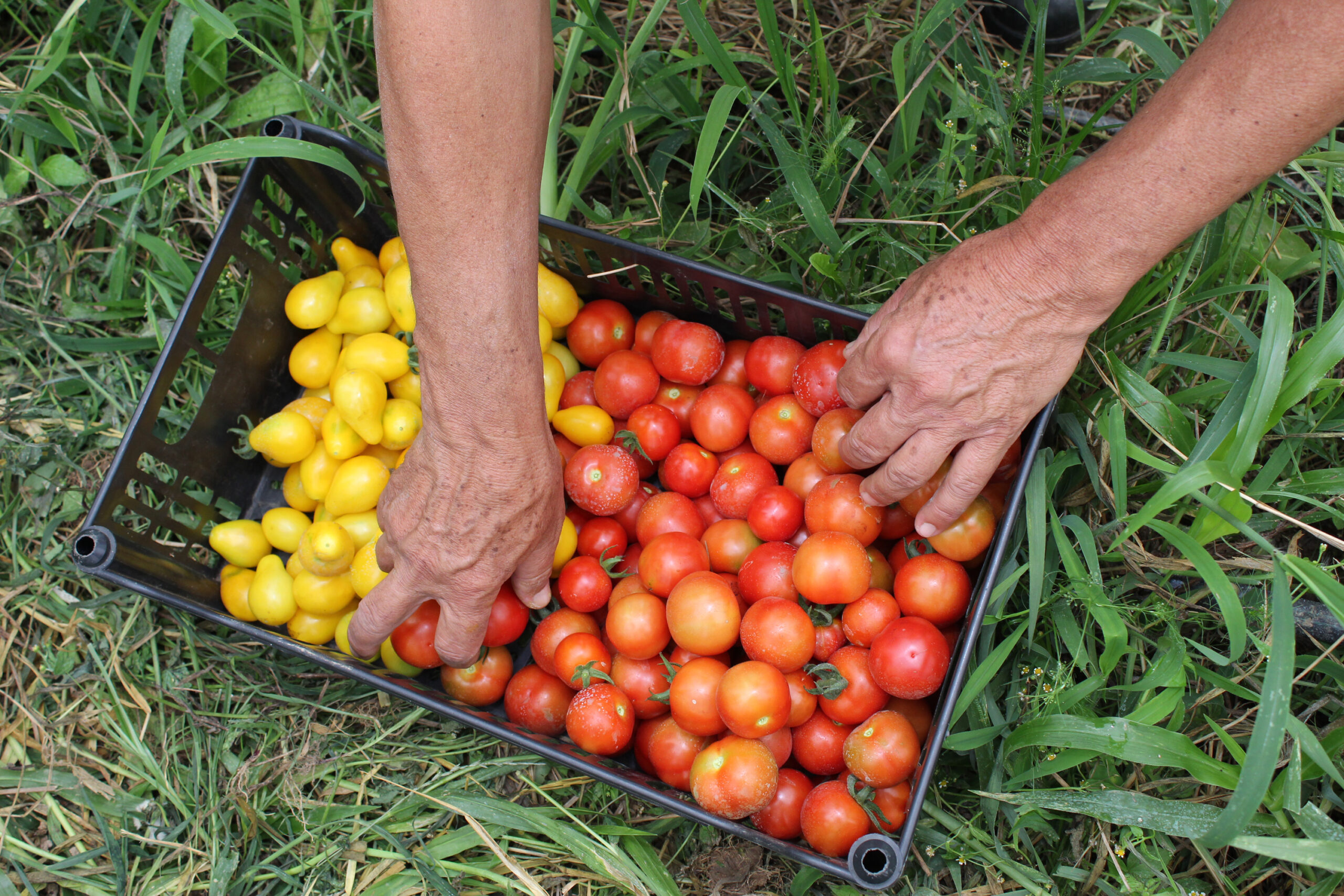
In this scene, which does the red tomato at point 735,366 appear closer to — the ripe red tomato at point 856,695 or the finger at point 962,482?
the finger at point 962,482

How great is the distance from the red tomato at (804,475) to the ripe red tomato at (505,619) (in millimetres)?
691

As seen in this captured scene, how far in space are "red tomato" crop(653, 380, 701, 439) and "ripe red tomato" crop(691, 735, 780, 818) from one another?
0.88 metres

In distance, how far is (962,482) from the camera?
177 centimetres

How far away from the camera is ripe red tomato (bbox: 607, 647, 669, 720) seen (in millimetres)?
2039

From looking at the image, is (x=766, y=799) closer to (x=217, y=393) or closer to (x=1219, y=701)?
(x=1219, y=701)

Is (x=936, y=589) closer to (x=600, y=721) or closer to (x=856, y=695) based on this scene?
(x=856, y=695)

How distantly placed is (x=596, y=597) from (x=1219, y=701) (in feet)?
4.61

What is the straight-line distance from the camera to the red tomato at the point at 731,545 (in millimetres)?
2141

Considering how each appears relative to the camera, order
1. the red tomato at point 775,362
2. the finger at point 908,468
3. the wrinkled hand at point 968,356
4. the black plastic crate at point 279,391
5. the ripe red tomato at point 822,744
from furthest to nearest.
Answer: the red tomato at point 775,362 < the ripe red tomato at point 822,744 < the black plastic crate at point 279,391 < the finger at point 908,468 < the wrinkled hand at point 968,356

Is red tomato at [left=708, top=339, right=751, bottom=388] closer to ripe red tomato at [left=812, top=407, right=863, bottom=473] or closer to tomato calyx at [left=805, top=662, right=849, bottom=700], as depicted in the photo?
ripe red tomato at [left=812, top=407, right=863, bottom=473]

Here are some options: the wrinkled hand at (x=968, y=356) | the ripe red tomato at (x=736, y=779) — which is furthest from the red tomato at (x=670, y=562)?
the wrinkled hand at (x=968, y=356)

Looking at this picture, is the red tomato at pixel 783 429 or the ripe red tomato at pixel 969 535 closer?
the ripe red tomato at pixel 969 535

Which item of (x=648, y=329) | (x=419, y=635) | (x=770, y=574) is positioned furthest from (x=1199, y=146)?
(x=419, y=635)

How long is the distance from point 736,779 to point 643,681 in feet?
1.19
